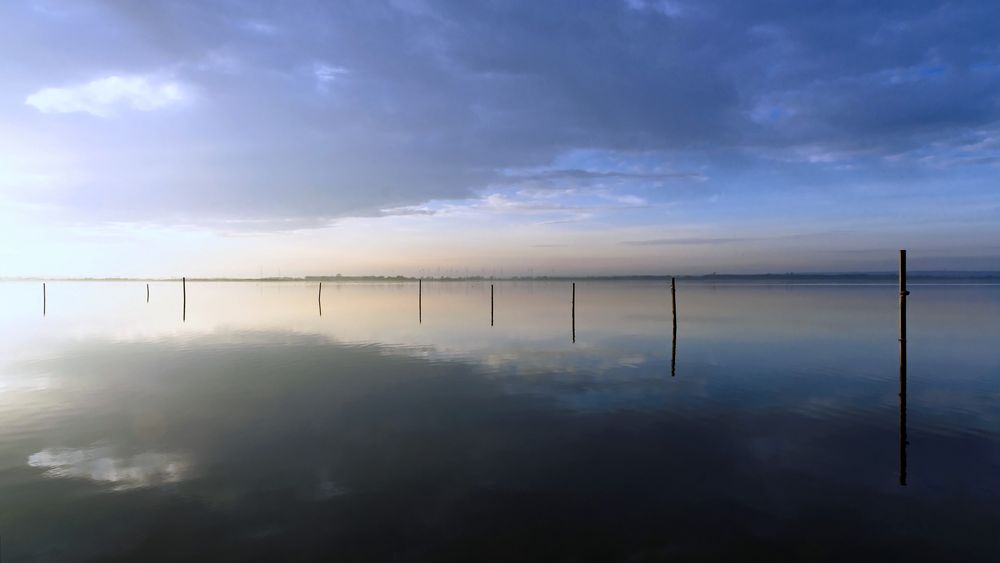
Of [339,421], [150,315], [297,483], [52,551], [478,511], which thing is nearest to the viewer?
[52,551]

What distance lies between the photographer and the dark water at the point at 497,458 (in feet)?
20.6

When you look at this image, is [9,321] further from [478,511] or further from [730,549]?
[730,549]

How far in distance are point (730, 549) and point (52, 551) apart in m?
8.23

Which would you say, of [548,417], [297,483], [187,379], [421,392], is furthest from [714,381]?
[187,379]

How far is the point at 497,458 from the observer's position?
9031 millimetres

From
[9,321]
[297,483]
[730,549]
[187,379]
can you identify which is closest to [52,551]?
[297,483]

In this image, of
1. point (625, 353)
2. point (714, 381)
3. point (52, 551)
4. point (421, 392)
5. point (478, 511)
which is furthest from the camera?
point (625, 353)

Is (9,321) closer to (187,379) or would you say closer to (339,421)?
(187,379)

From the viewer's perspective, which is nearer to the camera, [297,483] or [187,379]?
[297,483]

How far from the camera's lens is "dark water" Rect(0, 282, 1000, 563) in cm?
629

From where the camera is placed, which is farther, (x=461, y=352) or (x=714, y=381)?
(x=461, y=352)

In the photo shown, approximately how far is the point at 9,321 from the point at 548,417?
41.0 metres

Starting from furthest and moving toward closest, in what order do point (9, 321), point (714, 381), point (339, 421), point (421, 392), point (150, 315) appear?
point (150, 315)
point (9, 321)
point (714, 381)
point (421, 392)
point (339, 421)

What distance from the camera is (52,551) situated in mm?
5973
